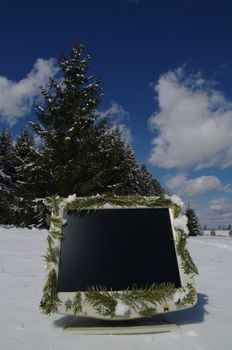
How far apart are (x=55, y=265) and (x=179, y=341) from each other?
2.95ft

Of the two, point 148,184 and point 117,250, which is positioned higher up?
point 148,184

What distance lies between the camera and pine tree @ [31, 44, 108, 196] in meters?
17.9

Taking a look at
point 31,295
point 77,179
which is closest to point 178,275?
point 31,295

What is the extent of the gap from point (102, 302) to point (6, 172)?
1431 inches

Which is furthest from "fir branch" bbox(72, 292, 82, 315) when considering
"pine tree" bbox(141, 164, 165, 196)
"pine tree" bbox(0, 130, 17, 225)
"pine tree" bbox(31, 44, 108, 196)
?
"pine tree" bbox(141, 164, 165, 196)

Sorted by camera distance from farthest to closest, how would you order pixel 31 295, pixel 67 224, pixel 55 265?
1. pixel 31 295
2. pixel 67 224
3. pixel 55 265

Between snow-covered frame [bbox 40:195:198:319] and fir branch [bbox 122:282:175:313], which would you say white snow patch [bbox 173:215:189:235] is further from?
fir branch [bbox 122:282:175:313]

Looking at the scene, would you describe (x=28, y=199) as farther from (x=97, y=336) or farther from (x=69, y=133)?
→ (x=97, y=336)

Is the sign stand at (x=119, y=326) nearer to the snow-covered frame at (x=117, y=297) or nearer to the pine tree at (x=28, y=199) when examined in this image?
the snow-covered frame at (x=117, y=297)

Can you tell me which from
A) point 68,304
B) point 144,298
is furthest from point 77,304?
point 144,298

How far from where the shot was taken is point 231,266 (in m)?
5.62

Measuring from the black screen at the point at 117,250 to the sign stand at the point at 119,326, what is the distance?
0.25 meters

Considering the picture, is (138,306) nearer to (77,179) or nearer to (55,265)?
(55,265)

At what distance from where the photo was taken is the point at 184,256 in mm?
2449
